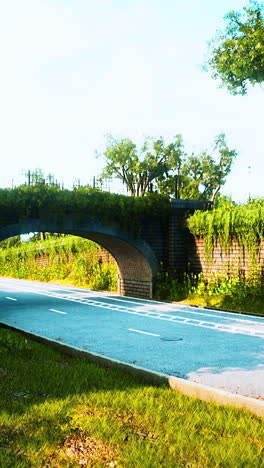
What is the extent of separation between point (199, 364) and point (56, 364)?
290 centimetres

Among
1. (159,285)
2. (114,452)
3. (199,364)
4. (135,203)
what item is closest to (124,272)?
(159,285)

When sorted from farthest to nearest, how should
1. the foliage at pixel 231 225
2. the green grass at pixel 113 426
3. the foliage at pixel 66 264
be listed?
the foliage at pixel 66 264 → the foliage at pixel 231 225 → the green grass at pixel 113 426

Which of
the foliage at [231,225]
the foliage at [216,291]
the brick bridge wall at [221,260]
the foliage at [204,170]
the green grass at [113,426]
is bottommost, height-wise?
the green grass at [113,426]

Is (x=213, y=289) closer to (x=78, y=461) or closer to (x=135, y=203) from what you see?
(x=135, y=203)

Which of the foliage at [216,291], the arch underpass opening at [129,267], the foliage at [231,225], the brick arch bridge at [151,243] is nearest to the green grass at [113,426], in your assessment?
the foliage at [216,291]

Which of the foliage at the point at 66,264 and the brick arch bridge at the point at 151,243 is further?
the foliage at the point at 66,264

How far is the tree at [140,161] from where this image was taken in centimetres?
5259

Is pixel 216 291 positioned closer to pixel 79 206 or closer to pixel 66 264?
pixel 79 206

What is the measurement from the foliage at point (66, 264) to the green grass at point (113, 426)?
1988 cm

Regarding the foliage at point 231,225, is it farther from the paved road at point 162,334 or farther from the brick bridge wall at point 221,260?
the paved road at point 162,334

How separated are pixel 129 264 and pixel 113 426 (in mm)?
19167

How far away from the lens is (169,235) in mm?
23156

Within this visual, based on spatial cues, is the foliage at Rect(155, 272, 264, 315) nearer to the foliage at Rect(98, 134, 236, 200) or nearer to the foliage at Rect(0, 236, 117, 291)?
the foliage at Rect(0, 236, 117, 291)

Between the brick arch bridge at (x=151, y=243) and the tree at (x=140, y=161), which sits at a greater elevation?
the tree at (x=140, y=161)
